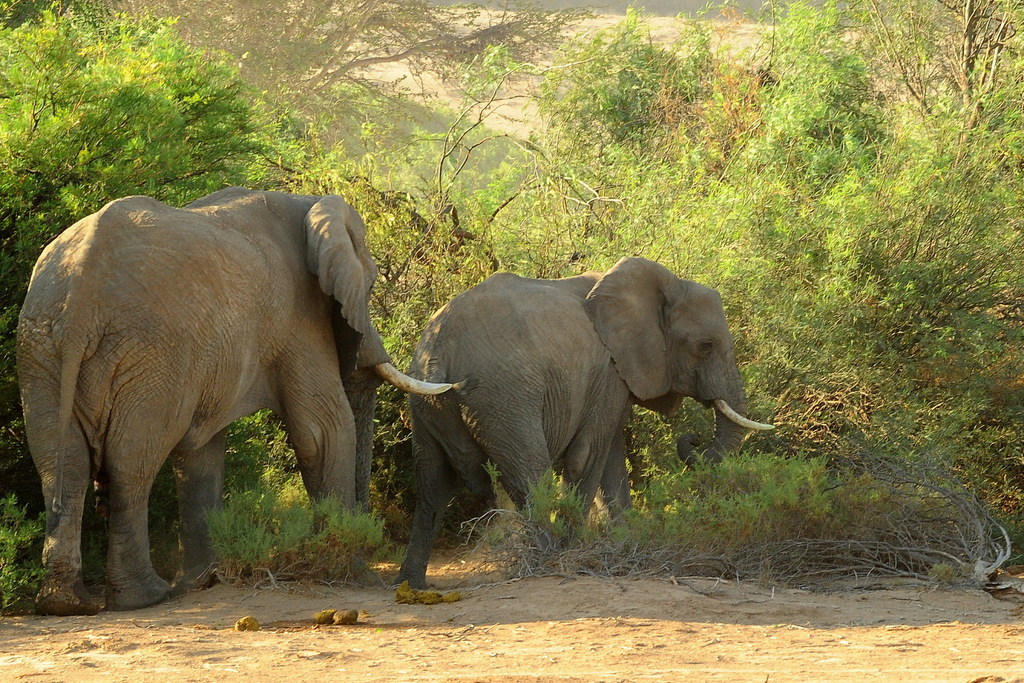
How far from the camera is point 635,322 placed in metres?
8.25

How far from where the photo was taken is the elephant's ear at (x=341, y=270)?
6.95 metres

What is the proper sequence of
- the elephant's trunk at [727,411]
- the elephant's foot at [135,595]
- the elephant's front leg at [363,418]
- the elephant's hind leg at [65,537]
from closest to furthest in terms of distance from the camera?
the elephant's hind leg at [65,537], the elephant's foot at [135,595], the elephant's front leg at [363,418], the elephant's trunk at [727,411]

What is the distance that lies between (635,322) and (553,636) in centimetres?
323

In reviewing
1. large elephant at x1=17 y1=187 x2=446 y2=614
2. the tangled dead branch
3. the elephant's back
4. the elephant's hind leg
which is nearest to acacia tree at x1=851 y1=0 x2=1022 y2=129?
the tangled dead branch

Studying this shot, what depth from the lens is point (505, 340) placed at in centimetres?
756

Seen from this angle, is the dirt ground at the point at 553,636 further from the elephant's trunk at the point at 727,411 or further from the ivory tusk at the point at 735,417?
the elephant's trunk at the point at 727,411

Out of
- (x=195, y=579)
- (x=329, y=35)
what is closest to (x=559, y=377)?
(x=195, y=579)

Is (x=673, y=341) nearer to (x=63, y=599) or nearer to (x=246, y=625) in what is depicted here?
(x=246, y=625)

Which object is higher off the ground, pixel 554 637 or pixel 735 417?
pixel 735 417

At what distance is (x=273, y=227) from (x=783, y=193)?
169 inches

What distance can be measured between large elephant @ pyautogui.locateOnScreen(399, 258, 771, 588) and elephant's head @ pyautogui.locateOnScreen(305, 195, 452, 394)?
0.30 metres

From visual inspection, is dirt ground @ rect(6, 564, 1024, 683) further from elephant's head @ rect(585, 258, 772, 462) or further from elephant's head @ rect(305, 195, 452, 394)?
elephant's head @ rect(585, 258, 772, 462)

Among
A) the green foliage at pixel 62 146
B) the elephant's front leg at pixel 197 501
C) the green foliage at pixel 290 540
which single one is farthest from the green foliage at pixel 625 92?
the green foliage at pixel 290 540

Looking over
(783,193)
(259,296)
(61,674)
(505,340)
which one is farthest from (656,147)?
(61,674)
